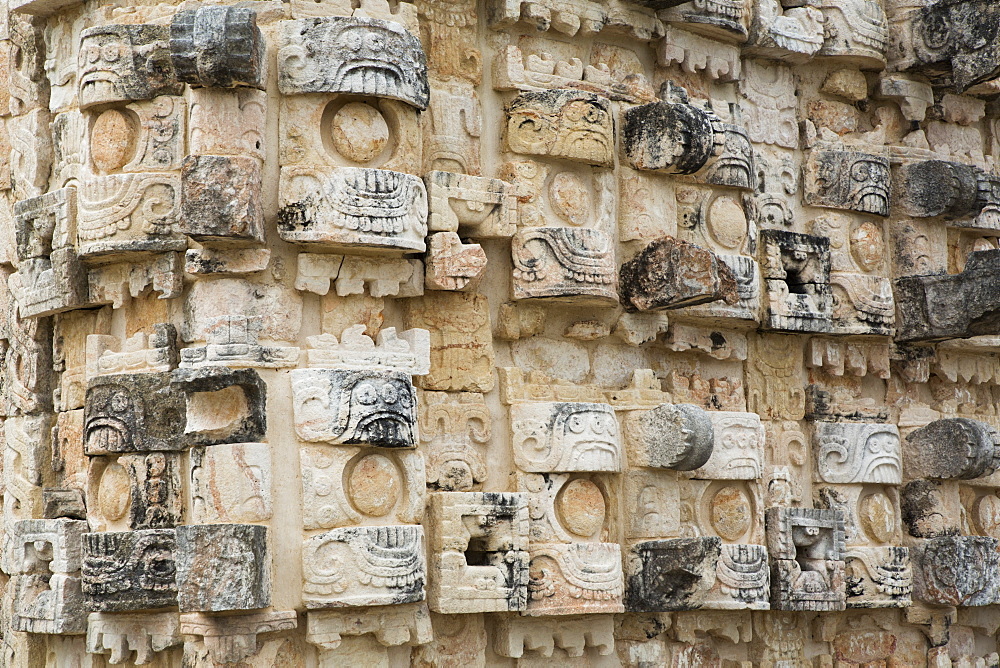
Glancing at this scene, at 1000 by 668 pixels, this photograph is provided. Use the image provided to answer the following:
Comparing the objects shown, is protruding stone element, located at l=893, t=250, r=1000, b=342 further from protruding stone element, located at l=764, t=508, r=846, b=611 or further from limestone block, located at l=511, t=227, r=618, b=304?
limestone block, located at l=511, t=227, r=618, b=304

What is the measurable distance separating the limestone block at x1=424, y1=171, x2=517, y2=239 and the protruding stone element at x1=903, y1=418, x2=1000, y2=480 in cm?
306

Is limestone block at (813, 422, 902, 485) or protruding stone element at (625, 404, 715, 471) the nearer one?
protruding stone element at (625, 404, 715, 471)

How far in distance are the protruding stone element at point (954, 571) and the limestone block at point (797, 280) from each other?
1509mm

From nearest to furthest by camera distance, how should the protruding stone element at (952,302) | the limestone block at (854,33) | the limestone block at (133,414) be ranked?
1. the limestone block at (133,414)
2. the protruding stone element at (952,302)
3. the limestone block at (854,33)

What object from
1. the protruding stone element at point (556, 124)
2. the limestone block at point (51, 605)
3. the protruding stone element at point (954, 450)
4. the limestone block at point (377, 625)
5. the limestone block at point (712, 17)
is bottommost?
the limestone block at point (377, 625)

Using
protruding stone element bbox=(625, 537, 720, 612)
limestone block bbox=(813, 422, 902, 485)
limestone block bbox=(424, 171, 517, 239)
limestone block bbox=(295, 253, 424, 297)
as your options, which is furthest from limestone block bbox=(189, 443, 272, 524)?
limestone block bbox=(813, 422, 902, 485)

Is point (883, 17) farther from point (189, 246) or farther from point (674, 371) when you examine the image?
point (189, 246)

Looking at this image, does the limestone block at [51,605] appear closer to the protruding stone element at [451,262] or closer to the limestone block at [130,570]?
the limestone block at [130,570]

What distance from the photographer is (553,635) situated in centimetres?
726

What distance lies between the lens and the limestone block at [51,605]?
699 centimetres

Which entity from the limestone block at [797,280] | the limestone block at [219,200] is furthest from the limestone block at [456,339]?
the limestone block at [797,280]

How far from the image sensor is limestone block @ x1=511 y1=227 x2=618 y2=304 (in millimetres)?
7199

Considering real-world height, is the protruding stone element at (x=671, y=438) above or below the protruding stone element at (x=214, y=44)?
below

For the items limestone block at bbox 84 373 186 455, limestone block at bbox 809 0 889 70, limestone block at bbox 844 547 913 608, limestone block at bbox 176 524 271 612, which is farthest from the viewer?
limestone block at bbox 809 0 889 70
